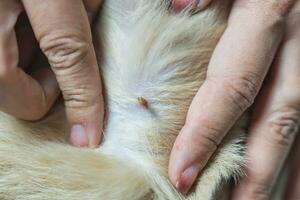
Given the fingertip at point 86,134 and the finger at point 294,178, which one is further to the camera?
the finger at point 294,178

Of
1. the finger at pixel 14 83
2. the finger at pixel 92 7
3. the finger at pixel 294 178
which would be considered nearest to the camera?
the finger at pixel 14 83

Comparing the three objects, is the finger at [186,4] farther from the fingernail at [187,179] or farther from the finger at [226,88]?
the fingernail at [187,179]

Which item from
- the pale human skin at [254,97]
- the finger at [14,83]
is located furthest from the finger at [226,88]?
the finger at [14,83]

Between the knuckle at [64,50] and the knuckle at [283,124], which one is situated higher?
the knuckle at [64,50]

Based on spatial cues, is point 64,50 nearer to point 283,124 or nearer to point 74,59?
point 74,59

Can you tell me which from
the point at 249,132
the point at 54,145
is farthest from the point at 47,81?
the point at 249,132

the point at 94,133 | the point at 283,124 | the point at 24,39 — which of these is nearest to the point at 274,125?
the point at 283,124

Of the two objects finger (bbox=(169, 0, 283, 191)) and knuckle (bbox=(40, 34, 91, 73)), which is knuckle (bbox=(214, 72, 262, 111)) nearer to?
finger (bbox=(169, 0, 283, 191))
